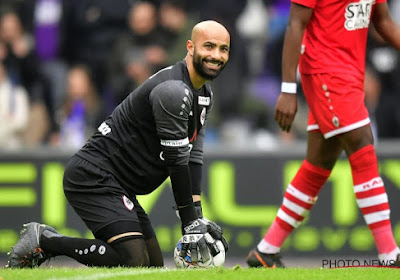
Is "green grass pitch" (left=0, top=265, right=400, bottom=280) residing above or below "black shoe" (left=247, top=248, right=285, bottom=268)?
above

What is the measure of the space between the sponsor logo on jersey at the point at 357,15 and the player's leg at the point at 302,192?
0.88 m

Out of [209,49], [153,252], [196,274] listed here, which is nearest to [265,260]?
[153,252]

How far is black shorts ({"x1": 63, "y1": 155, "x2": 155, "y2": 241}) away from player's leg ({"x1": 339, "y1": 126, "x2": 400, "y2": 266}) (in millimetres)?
1693

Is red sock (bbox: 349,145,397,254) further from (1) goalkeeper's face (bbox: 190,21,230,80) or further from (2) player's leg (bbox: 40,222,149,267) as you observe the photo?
(2) player's leg (bbox: 40,222,149,267)

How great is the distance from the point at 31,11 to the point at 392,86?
490cm

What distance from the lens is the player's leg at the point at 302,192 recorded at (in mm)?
7699

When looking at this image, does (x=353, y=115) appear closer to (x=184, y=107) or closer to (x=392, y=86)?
(x=184, y=107)

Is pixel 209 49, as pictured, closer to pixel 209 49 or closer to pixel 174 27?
pixel 209 49

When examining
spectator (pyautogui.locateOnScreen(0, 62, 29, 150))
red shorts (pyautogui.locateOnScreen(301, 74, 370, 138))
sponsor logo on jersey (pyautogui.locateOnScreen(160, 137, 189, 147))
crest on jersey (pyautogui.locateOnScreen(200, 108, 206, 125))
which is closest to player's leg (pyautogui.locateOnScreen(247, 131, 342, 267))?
red shorts (pyautogui.locateOnScreen(301, 74, 370, 138))

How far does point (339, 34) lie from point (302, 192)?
1.30m

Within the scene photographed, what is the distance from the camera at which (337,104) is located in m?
7.34

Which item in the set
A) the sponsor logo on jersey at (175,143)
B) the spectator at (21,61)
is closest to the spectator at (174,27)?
the spectator at (21,61)

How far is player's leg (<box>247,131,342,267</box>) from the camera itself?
770 cm

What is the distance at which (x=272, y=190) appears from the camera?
35.4ft
